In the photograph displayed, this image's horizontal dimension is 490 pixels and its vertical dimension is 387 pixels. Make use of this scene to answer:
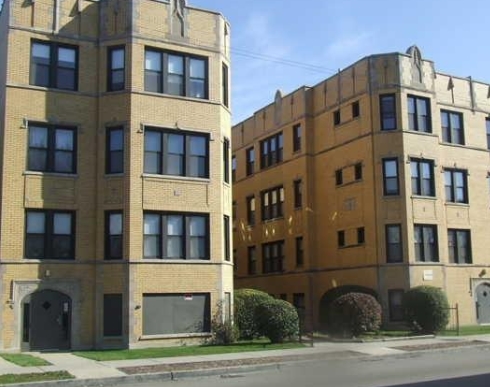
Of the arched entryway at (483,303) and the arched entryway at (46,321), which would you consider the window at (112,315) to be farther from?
the arched entryway at (483,303)

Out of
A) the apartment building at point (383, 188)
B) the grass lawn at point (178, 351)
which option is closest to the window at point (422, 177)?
the apartment building at point (383, 188)

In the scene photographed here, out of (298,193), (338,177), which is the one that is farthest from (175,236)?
(298,193)

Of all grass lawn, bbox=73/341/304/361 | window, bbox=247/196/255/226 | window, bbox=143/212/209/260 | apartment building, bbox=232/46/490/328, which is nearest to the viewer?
grass lawn, bbox=73/341/304/361

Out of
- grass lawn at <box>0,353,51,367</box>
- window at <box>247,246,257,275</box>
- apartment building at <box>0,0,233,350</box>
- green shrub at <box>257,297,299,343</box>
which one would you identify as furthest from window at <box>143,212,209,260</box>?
window at <box>247,246,257,275</box>

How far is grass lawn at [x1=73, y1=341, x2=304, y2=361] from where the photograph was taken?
2095cm

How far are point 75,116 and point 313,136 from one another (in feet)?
54.7

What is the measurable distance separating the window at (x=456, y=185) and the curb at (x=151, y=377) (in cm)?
1970

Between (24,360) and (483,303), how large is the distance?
24.1 meters

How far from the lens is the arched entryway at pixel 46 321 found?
23.7 metres

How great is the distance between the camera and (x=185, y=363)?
18.8 m

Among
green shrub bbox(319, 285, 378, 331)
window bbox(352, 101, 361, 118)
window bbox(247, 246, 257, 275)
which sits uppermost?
window bbox(352, 101, 361, 118)

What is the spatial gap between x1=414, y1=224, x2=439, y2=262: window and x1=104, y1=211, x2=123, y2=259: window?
14.8m

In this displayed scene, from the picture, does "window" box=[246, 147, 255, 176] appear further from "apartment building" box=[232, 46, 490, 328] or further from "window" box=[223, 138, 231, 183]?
"window" box=[223, 138, 231, 183]

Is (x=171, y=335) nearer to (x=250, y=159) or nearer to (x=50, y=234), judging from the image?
(x=50, y=234)
